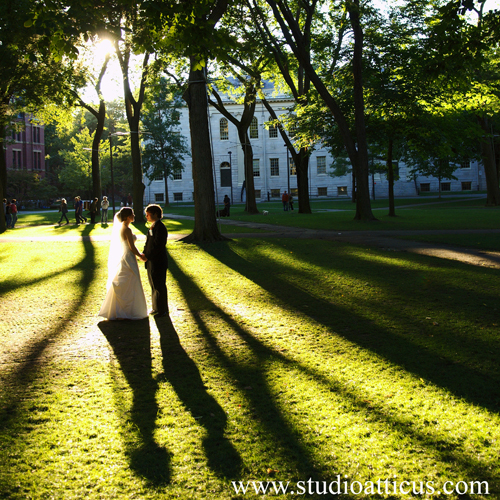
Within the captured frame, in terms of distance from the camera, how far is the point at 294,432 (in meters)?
3.99

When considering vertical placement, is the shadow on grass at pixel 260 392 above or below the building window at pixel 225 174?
below

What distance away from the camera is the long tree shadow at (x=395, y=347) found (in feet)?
15.7

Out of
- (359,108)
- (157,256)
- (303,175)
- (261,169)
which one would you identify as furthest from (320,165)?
(157,256)

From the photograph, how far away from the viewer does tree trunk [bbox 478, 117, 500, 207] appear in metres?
35.3

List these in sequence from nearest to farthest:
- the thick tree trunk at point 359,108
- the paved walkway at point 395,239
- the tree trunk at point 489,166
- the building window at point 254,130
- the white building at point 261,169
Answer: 1. the paved walkway at point 395,239
2. the thick tree trunk at point 359,108
3. the tree trunk at point 489,166
4. the white building at point 261,169
5. the building window at point 254,130

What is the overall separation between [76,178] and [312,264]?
58666mm

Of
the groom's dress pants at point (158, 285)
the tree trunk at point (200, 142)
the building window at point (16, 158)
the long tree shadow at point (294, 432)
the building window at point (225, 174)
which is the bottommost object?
the long tree shadow at point (294, 432)

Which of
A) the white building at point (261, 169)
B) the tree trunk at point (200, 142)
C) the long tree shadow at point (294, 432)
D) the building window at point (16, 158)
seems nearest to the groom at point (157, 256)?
the long tree shadow at point (294, 432)

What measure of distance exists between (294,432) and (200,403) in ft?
3.33

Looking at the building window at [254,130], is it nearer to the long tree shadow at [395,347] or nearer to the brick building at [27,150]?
the brick building at [27,150]

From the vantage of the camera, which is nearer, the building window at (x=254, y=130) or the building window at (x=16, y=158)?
the building window at (x=16, y=158)

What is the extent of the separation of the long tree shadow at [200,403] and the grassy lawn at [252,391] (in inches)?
0.6

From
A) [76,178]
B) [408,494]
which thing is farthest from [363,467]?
[76,178]

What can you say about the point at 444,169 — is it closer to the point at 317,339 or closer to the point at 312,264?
the point at 312,264
